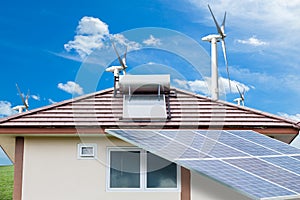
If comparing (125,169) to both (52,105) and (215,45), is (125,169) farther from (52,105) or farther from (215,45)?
(215,45)

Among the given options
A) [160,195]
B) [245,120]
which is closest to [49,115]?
[160,195]

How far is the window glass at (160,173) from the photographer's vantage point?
10.2 meters

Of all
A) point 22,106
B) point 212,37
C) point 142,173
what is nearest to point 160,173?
point 142,173

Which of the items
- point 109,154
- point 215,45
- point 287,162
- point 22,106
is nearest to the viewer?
point 287,162

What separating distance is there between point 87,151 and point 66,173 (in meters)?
0.69

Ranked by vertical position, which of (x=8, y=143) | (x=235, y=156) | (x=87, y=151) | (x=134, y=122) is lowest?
(x=235, y=156)

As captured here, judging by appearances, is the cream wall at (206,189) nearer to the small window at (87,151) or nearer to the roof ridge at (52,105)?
the small window at (87,151)

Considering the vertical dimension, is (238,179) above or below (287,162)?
below

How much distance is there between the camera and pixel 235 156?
335 inches

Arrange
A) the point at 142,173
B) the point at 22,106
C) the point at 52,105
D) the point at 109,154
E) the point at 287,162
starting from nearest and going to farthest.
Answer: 1. the point at 287,162
2. the point at 142,173
3. the point at 109,154
4. the point at 52,105
5. the point at 22,106

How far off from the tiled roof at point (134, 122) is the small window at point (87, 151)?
1.60 feet

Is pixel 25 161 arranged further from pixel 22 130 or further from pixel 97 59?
pixel 97 59

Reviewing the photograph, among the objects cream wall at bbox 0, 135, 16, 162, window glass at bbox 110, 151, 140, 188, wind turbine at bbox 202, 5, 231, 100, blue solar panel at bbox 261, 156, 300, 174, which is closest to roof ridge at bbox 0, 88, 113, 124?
cream wall at bbox 0, 135, 16, 162

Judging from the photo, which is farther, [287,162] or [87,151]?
[87,151]
